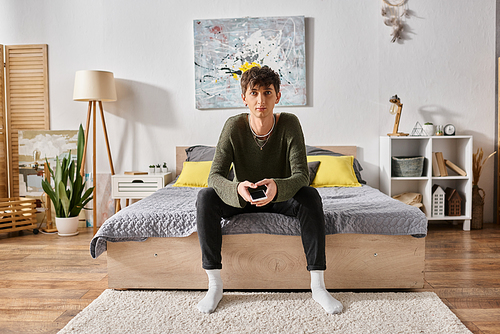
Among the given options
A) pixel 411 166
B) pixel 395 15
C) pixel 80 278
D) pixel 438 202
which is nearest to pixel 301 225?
pixel 80 278

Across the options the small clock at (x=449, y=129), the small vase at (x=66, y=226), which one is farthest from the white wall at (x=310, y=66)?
the small vase at (x=66, y=226)

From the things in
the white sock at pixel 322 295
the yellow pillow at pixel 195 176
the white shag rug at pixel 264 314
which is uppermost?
the yellow pillow at pixel 195 176

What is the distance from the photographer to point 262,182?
5.67 ft

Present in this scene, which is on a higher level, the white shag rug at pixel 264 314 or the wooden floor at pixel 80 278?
the white shag rug at pixel 264 314

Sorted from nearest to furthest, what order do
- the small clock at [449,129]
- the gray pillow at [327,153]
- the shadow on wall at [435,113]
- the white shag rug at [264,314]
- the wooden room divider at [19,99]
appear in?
the white shag rug at [264,314] < the gray pillow at [327,153] < the small clock at [449,129] < the shadow on wall at [435,113] < the wooden room divider at [19,99]

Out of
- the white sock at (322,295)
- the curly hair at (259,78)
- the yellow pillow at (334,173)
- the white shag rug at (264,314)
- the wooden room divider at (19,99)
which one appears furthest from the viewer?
the wooden room divider at (19,99)

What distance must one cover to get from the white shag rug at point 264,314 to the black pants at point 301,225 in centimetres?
20

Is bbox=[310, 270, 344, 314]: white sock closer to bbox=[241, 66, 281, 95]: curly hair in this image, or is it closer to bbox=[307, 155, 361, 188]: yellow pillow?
bbox=[241, 66, 281, 95]: curly hair

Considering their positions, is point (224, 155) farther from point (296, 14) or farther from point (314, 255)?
point (296, 14)

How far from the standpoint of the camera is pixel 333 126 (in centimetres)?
354

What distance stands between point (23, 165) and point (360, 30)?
334cm

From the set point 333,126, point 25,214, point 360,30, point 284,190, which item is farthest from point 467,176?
point 25,214

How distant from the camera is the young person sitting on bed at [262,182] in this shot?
1.73 m

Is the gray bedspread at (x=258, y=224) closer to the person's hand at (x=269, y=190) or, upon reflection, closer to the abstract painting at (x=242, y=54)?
the person's hand at (x=269, y=190)
